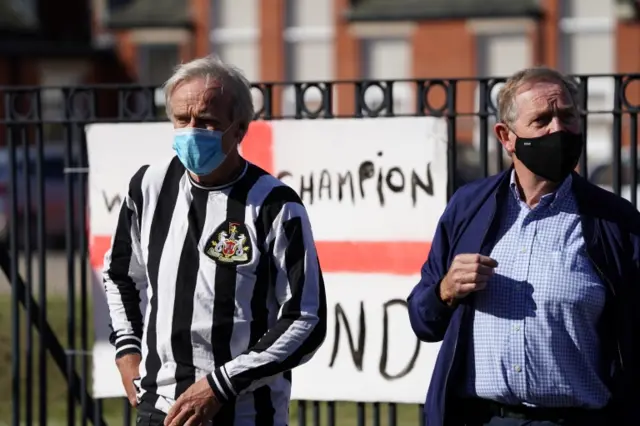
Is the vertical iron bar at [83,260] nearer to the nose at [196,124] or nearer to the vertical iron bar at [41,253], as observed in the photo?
the vertical iron bar at [41,253]

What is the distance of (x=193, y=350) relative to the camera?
3852 millimetres

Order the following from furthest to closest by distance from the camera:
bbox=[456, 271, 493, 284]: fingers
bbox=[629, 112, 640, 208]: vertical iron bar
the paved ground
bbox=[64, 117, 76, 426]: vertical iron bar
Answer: the paved ground, bbox=[64, 117, 76, 426]: vertical iron bar, bbox=[629, 112, 640, 208]: vertical iron bar, bbox=[456, 271, 493, 284]: fingers

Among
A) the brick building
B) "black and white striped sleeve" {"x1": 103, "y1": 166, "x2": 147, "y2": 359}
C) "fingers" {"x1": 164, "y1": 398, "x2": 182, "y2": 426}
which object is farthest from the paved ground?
the brick building

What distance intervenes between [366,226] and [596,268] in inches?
80.2

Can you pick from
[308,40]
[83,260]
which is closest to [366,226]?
[83,260]

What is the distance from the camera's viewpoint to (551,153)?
384 centimetres

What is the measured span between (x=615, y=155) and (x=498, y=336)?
76.8 inches

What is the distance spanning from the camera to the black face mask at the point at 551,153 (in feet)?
12.6

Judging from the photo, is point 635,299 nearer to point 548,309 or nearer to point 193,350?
point 548,309

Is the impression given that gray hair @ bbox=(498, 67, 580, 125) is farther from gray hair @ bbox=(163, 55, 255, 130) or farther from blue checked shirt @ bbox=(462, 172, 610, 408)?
gray hair @ bbox=(163, 55, 255, 130)

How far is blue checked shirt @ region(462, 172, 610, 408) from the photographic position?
3816 mm

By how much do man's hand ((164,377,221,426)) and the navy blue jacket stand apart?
635 mm

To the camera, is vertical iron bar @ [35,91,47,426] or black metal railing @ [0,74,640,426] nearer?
black metal railing @ [0,74,640,426]

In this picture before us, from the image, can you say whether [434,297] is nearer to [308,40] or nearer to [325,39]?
[325,39]
